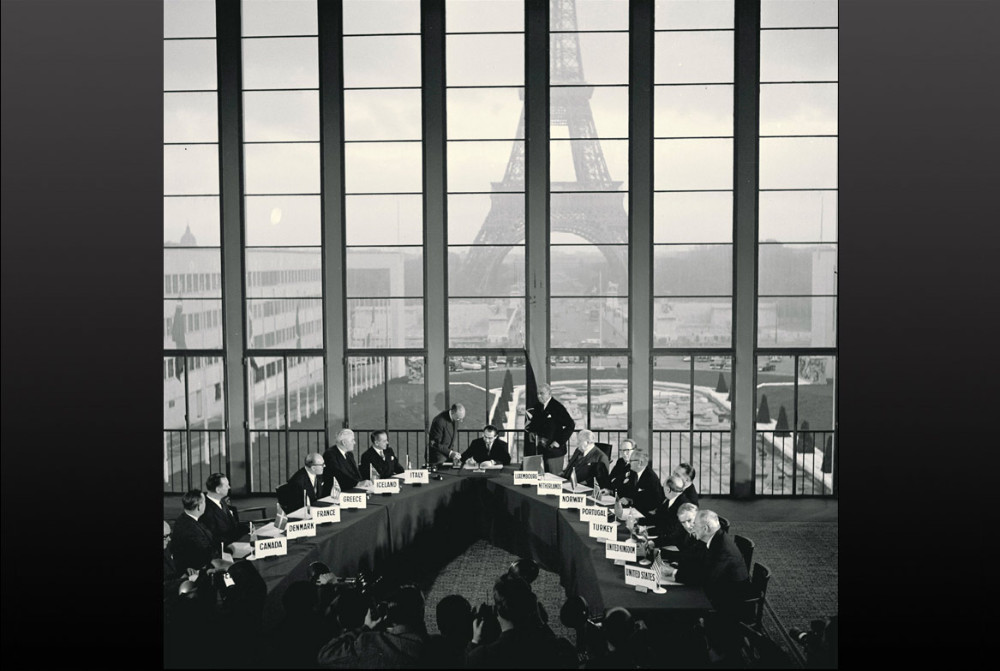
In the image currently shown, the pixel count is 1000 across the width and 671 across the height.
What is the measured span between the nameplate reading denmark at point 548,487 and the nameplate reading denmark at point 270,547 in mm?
2656

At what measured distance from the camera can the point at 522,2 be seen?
10438 millimetres

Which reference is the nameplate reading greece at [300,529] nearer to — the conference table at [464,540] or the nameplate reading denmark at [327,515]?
the conference table at [464,540]

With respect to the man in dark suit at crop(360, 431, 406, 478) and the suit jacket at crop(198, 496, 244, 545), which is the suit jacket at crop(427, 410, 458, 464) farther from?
the suit jacket at crop(198, 496, 244, 545)

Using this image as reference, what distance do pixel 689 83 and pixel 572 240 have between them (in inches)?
101

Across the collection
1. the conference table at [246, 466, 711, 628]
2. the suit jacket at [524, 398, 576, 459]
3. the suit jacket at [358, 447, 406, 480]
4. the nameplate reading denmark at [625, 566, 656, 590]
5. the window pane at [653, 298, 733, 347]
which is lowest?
the conference table at [246, 466, 711, 628]

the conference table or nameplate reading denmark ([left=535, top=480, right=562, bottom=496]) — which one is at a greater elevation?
nameplate reading denmark ([left=535, top=480, right=562, bottom=496])

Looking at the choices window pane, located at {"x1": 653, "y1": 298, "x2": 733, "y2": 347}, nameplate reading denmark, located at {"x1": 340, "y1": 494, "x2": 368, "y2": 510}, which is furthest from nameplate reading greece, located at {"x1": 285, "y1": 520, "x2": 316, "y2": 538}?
window pane, located at {"x1": 653, "y1": 298, "x2": 733, "y2": 347}

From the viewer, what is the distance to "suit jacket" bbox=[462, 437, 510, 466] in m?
8.88

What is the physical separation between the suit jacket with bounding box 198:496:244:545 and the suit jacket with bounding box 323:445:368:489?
1.56m

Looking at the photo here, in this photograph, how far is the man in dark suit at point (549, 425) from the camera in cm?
981

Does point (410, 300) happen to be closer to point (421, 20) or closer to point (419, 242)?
point (419, 242)

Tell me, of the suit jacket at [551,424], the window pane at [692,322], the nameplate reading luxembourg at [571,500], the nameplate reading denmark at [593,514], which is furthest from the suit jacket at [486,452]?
the window pane at [692,322]

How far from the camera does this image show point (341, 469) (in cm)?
804

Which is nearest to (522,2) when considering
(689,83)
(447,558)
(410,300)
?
(689,83)
